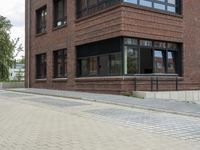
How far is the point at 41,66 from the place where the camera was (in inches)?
1287

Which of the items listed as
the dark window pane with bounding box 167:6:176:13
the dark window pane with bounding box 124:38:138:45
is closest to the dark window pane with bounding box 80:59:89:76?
the dark window pane with bounding box 124:38:138:45

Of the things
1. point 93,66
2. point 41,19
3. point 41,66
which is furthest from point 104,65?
point 41,19

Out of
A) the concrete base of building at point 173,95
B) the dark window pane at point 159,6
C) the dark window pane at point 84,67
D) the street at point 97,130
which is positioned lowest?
the street at point 97,130

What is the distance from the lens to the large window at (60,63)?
1101 inches

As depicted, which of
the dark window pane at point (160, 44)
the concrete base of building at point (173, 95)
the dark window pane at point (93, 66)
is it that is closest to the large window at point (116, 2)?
the dark window pane at point (160, 44)

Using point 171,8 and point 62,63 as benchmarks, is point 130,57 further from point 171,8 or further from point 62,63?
point 62,63

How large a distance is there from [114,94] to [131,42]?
10.1ft

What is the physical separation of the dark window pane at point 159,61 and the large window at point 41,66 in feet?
38.5

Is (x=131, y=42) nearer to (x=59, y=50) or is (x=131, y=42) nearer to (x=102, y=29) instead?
(x=102, y=29)

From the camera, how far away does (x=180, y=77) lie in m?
23.9

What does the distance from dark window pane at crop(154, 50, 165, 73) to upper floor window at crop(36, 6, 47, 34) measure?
12308 mm

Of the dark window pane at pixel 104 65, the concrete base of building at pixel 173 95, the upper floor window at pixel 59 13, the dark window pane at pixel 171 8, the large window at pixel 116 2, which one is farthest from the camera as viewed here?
the upper floor window at pixel 59 13

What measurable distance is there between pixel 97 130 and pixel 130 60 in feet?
38.6

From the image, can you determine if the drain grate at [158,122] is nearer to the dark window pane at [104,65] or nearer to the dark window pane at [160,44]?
the dark window pane at [104,65]
